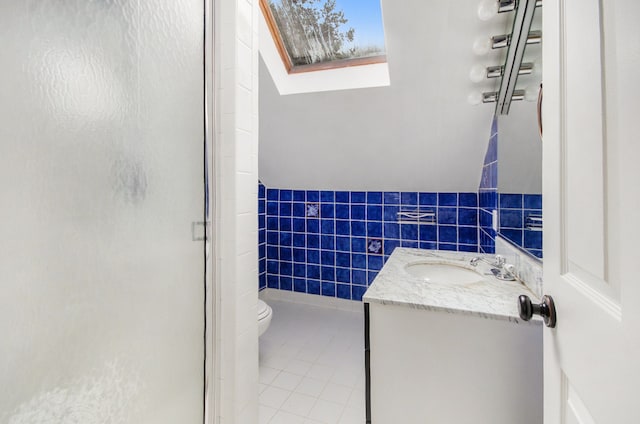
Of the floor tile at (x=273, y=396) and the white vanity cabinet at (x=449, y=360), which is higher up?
the white vanity cabinet at (x=449, y=360)

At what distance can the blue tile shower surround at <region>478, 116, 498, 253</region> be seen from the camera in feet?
5.97

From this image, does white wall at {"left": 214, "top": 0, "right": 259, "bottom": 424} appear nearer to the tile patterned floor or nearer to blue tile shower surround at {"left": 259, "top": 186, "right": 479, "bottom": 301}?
the tile patterned floor

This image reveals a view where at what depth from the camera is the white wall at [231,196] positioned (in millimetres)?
1051

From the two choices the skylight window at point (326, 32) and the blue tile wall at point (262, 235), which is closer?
the skylight window at point (326, 32)

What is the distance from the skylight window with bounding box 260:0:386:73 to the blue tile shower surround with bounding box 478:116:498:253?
0.90 meters

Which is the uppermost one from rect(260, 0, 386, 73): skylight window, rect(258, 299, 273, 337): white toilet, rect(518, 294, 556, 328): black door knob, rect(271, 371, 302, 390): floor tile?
rect(260, 0, 386, 73): skylight window

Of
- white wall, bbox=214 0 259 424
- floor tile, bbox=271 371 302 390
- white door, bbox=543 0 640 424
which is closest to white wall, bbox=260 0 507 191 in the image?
white wall, bbox=214 0 259 424

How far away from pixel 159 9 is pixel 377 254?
7.81 feet

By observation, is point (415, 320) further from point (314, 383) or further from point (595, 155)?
point (314, 383)

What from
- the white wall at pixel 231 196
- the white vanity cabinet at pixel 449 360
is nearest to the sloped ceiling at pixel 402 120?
the white wall at pixel 231 196

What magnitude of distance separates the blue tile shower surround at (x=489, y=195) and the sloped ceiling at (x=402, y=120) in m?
0.08

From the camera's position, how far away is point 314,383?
5.89 feet

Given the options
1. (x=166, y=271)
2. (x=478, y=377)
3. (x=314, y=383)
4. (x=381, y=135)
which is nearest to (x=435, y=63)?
(x=381, y=135)

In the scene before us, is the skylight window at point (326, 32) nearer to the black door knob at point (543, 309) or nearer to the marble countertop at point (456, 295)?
the marble countertop at point (456, 295)
